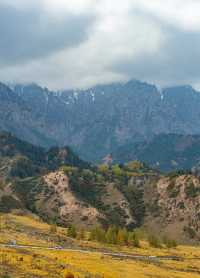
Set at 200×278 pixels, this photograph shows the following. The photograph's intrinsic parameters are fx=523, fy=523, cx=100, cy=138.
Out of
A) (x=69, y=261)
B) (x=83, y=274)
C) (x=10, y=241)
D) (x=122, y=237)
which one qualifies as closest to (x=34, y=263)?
(x=83, y=274)

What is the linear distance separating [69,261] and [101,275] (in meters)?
15.8

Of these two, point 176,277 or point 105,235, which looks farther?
point 105,235

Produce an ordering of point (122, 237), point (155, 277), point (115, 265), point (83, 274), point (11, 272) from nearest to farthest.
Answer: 1. point (11, 272)
2. point (83, 274)
3. point (155, 277)
4. point (115, 265)
5. point (122, 237)

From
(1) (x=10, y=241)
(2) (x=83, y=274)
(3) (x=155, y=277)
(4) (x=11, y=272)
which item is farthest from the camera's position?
(1) (x=10, y=241)

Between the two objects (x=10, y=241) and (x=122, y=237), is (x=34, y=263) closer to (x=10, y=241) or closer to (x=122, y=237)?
(x=10, y=241)

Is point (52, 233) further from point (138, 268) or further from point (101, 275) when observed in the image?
point (101, 275)

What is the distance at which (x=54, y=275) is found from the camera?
73938 millimetres

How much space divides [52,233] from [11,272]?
12714cm

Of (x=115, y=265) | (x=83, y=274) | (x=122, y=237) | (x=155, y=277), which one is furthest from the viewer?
(x=122, y=237)

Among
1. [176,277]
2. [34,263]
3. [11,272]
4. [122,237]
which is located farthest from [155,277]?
[122,237]

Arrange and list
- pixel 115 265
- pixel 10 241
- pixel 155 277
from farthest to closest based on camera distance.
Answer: pixel 10 241 → pixel 115 265 → pixel 155 277

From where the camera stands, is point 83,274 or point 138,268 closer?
point 83,274

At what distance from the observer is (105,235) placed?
19675 centimetres

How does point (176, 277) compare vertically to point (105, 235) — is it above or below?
below
